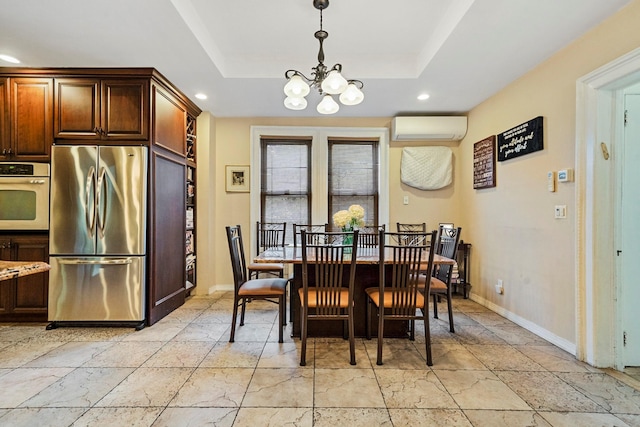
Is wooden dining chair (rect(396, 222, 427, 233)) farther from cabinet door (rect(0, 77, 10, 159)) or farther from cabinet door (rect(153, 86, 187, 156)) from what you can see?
cabinet door (rect(0, 77, 10, 159))

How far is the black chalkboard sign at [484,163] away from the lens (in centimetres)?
358

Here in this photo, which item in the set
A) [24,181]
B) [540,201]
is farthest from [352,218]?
[24,181]

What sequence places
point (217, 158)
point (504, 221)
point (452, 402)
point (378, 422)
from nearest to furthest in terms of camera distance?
point (378, 422) → point (452, 402) → point (504, 221) → point (217, 158)

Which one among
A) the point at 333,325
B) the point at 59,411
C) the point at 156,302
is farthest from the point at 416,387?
the point at 156,302

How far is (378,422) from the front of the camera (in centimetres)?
165

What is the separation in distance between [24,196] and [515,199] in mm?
4885

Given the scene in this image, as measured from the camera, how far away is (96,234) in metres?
2.94

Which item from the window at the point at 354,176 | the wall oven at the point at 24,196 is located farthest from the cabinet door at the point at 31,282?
the window at the point at 354,176

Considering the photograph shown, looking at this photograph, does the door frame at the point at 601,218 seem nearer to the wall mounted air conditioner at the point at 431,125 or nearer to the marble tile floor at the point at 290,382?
the marble tile floor at the point at 290,382

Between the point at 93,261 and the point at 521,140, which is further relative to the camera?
the point at 521,140

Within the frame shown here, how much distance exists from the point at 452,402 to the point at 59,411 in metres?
2.27

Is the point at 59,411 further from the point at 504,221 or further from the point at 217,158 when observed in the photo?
the point at 504,221

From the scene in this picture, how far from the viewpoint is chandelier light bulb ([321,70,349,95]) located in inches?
86.0

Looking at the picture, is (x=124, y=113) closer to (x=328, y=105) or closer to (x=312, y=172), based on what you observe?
(x=328, y=105)
